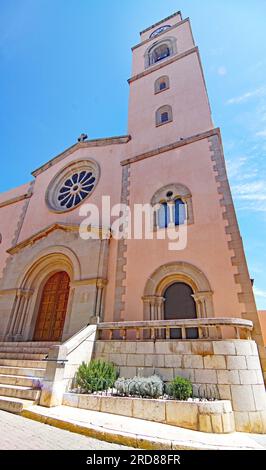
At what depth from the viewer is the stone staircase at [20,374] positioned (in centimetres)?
467

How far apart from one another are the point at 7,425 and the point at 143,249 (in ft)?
20.1

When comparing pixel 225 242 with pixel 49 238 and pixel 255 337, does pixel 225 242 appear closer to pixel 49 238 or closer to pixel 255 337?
pixel 255 337

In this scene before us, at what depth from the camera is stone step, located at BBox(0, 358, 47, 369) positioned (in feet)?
20.3

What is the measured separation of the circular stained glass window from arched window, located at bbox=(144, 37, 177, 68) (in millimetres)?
9791

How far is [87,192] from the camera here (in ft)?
39.2

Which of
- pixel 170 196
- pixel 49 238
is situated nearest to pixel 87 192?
pixel 49 238

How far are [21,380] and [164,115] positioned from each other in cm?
1319

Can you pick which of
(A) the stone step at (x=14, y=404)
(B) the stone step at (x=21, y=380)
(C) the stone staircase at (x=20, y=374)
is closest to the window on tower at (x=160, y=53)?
(C) the stone staircase at (x=20, y=374)

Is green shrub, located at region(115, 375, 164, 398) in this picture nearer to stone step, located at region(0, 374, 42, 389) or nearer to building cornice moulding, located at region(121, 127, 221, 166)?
stone step, located at region(0, 374, 42, 389)

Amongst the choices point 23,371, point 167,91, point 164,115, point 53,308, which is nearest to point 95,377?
point 23,371

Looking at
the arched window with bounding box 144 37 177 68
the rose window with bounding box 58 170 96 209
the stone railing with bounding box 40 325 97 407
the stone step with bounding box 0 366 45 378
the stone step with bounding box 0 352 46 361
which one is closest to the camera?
the stone railing with bounding box 40 325 97 407

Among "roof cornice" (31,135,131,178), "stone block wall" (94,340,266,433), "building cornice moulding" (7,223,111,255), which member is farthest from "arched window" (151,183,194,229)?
"roof cornice" (31,135,131,178)

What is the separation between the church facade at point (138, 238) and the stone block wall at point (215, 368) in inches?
60.3

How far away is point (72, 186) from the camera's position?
13.0m
